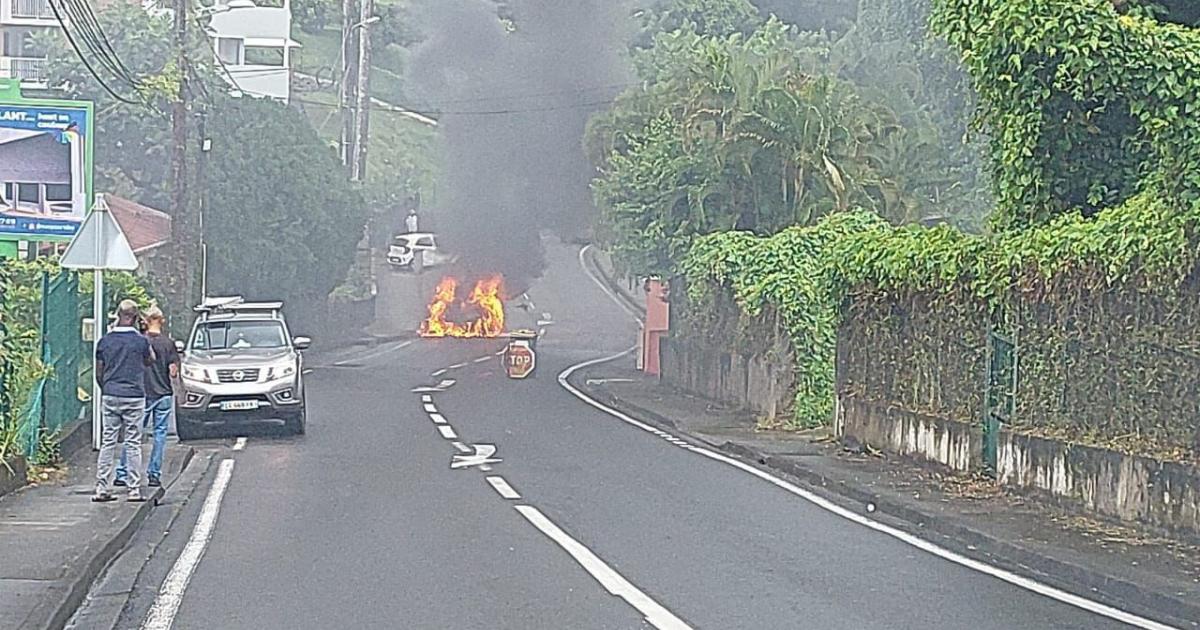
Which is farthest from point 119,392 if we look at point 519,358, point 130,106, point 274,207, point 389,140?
point 389,140

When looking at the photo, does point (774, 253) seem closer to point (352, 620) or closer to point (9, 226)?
point (9, 226)


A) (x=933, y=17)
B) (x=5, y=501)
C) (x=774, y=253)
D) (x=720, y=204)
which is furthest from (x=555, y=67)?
(x=5, y=501)

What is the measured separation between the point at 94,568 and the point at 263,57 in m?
77.9

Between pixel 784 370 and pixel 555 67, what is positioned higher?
pixel 555 67

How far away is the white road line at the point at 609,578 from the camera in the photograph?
33.0 ft

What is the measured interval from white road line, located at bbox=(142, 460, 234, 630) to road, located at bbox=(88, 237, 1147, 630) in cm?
6

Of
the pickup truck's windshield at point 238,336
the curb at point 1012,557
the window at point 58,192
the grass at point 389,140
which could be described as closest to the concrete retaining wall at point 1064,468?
the curb at point 1012,557

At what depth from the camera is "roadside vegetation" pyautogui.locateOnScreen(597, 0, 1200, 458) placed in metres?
14.7

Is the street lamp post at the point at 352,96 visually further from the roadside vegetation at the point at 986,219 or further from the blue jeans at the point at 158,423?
the blue jeans at the point at 158,423

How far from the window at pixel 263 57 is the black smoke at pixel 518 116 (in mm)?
21312

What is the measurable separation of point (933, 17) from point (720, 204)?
17749 mm

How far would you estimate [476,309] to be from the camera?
211 ft

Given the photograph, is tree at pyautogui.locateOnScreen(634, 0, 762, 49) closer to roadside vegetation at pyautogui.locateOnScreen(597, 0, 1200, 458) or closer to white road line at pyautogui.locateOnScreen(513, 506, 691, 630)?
roadside vegetation at pyautogui.locateOnScreen(597, 0, 1200, 458)

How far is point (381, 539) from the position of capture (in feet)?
44.8
